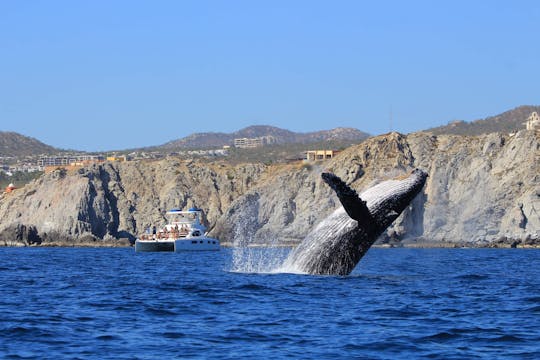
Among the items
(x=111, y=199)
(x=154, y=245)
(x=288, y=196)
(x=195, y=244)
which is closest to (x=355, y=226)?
(x=154, y=245)

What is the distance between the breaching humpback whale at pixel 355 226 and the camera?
2373 cm

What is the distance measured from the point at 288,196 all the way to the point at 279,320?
112665 millimetres

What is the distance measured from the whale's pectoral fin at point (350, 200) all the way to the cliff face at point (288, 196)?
9036 centimetres

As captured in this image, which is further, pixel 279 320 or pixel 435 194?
pixel 435 194

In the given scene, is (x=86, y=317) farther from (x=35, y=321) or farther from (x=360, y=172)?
(x=360, y=172)

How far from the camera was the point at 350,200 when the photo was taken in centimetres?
2238

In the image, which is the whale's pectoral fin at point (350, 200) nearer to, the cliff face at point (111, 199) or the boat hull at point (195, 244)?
the boat hull at point (195, 244)

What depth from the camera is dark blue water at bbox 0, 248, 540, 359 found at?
1641 centimetres

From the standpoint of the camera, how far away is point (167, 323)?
19.5 m

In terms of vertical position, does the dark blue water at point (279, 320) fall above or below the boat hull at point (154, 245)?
above

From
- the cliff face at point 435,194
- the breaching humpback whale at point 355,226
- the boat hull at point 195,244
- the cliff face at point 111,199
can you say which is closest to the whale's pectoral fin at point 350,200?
the breaching humpback whale at point 355,226

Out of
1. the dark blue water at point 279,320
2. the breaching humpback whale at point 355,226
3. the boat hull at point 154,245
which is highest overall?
the breaching humpback whale at point 355,226

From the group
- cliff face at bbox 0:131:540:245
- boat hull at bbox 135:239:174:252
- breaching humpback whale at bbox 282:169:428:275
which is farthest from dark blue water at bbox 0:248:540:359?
cliff face at bbox 0:131:540:245

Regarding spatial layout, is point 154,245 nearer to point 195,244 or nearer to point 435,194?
point 195,244
